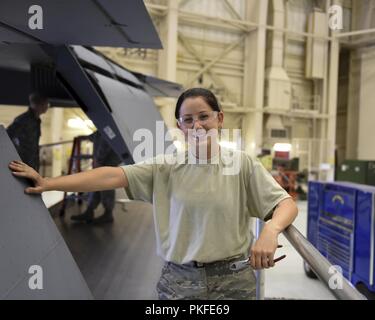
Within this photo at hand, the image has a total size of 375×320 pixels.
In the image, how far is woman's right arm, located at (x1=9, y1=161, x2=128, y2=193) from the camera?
4.14 feet

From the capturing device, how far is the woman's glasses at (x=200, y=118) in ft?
4.06

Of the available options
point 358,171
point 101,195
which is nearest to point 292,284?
point 101,195

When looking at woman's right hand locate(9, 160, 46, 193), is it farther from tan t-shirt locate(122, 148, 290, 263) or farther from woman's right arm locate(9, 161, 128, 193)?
tan t-shirt locate(122, 148, 290, 263)

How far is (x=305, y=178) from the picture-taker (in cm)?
1095

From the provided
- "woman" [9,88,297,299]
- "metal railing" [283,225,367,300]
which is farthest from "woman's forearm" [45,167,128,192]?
"metal railing" [283,225,367,300]

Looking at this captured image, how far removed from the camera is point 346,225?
3.82m

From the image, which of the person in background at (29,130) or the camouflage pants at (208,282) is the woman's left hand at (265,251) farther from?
the person in background at (29,130)

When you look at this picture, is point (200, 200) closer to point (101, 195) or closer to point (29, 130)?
point (29, 130)

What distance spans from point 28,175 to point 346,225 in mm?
3659

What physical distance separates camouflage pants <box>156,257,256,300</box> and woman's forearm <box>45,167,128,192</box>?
1.38ft

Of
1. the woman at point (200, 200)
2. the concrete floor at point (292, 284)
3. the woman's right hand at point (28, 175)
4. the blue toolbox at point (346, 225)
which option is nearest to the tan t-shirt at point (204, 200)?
the woman at point (200, 200)
